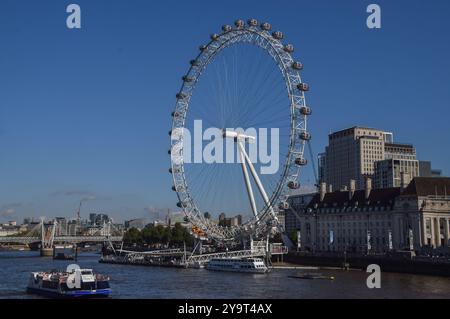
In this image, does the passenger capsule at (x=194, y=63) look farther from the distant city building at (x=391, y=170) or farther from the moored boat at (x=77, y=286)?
the distant city building at (x=391, y=170)

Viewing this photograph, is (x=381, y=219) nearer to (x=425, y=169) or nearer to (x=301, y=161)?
(x=301, y=161)

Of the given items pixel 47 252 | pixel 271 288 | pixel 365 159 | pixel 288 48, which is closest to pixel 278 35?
pixel 288 48

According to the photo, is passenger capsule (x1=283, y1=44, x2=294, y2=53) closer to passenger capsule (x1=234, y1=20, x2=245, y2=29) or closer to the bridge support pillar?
passenger capsule (x1=234, y1=20, x2=245, y2=29)

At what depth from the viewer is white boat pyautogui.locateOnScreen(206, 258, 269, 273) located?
195 ft

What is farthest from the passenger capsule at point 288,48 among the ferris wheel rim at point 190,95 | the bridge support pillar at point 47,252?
the bridge support pillar at point 47,252

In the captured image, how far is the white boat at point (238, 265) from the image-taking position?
59.3 metres

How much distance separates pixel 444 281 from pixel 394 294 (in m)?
11.1

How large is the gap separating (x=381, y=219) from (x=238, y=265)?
17.8 m

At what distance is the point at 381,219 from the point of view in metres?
68.9

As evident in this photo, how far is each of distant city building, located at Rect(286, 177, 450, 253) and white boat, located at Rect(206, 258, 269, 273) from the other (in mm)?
13698

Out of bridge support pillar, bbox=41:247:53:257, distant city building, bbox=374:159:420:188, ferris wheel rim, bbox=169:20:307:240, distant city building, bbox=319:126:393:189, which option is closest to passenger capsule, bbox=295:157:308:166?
ferris wheel rim, bbox=169:20:307:240

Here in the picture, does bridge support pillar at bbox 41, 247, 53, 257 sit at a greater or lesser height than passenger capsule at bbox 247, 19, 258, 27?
lesser
